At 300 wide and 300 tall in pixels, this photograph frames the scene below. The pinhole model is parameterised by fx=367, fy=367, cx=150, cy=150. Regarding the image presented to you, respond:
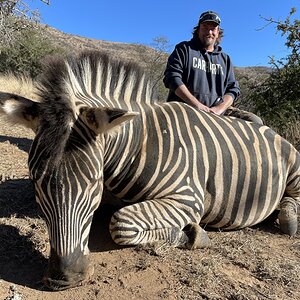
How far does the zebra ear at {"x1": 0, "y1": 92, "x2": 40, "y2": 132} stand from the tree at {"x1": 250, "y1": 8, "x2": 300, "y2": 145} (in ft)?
21.7

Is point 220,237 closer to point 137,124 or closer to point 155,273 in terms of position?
point 155,273

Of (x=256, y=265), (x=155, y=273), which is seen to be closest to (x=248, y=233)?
(x=256, y=265)

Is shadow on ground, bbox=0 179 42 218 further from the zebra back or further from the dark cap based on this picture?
the dark cap

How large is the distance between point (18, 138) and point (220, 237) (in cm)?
437

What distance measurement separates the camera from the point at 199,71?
15.4 ft

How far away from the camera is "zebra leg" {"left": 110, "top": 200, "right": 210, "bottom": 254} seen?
2.59 meters

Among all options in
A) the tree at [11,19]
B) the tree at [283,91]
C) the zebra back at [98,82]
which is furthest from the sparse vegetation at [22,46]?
the zebra back at [98,82]

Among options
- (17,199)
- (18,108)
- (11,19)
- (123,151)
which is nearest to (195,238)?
(123,151)

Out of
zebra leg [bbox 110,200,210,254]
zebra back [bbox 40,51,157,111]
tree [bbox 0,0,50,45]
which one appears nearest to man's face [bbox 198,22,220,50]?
zebra back [bbox 40,51,157,111]

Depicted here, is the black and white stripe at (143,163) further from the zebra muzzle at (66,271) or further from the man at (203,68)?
the man at (203,68)

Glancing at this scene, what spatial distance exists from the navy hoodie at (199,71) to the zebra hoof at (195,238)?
2165 mm

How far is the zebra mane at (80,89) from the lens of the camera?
7.02ft

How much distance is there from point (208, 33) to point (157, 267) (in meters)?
3.28

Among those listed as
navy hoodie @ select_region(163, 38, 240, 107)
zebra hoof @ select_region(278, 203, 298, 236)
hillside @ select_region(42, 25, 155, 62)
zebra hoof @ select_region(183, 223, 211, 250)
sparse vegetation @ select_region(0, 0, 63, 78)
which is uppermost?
hillside @ select_region(42, 25, 155, 62)
